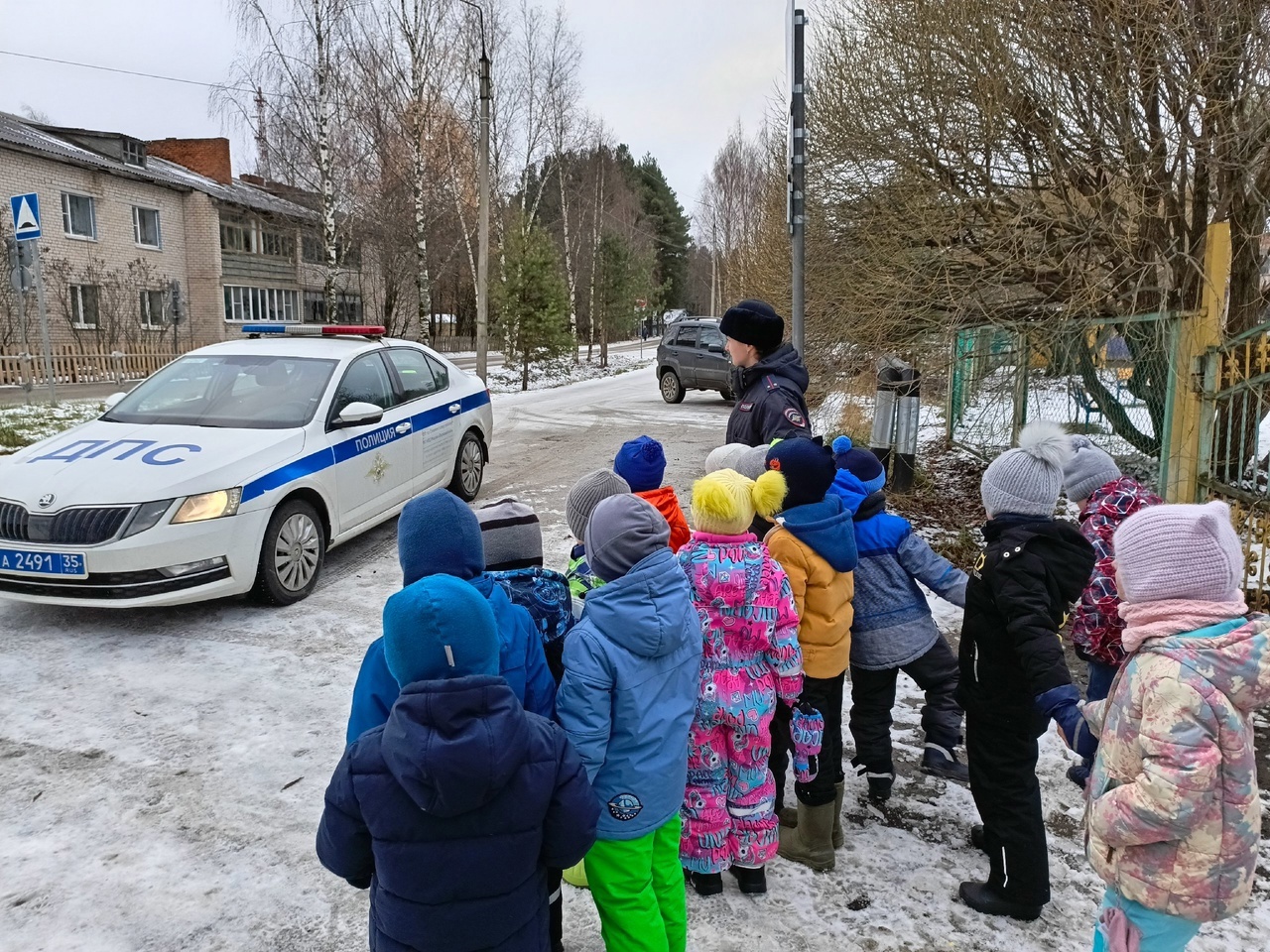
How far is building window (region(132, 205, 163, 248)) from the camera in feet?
103

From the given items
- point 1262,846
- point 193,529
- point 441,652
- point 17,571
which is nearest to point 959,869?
point 1262,846

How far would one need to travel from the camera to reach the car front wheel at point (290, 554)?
5.17 meters

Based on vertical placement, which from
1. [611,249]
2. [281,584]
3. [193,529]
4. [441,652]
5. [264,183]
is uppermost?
[264,183]

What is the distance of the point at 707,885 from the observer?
279 centimetres

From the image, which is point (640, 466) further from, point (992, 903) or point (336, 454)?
point (336, 454)

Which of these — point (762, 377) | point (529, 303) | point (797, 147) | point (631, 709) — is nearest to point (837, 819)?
point (631, 709)

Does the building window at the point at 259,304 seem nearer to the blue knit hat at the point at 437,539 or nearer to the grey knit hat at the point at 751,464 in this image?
the grey knit hat at the point at 751,464

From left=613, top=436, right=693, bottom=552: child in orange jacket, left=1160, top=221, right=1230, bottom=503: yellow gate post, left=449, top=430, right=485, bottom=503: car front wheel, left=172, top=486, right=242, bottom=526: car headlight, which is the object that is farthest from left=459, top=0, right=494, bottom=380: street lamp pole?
left=613, top=436, right=693, bottom=552: child in orange jacket

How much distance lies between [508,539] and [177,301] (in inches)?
1337

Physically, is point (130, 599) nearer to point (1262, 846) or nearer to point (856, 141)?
point (1262, 846)

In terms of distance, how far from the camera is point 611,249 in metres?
33.0

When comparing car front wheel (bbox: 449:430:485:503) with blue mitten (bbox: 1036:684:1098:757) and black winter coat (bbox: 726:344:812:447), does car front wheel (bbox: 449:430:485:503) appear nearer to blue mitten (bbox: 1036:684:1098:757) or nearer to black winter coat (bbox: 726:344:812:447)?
black winter coat (bbox: 726:344:812:447)

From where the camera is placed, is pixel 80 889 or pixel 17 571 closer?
pixel 80 889

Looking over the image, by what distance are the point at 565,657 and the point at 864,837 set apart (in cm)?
161
